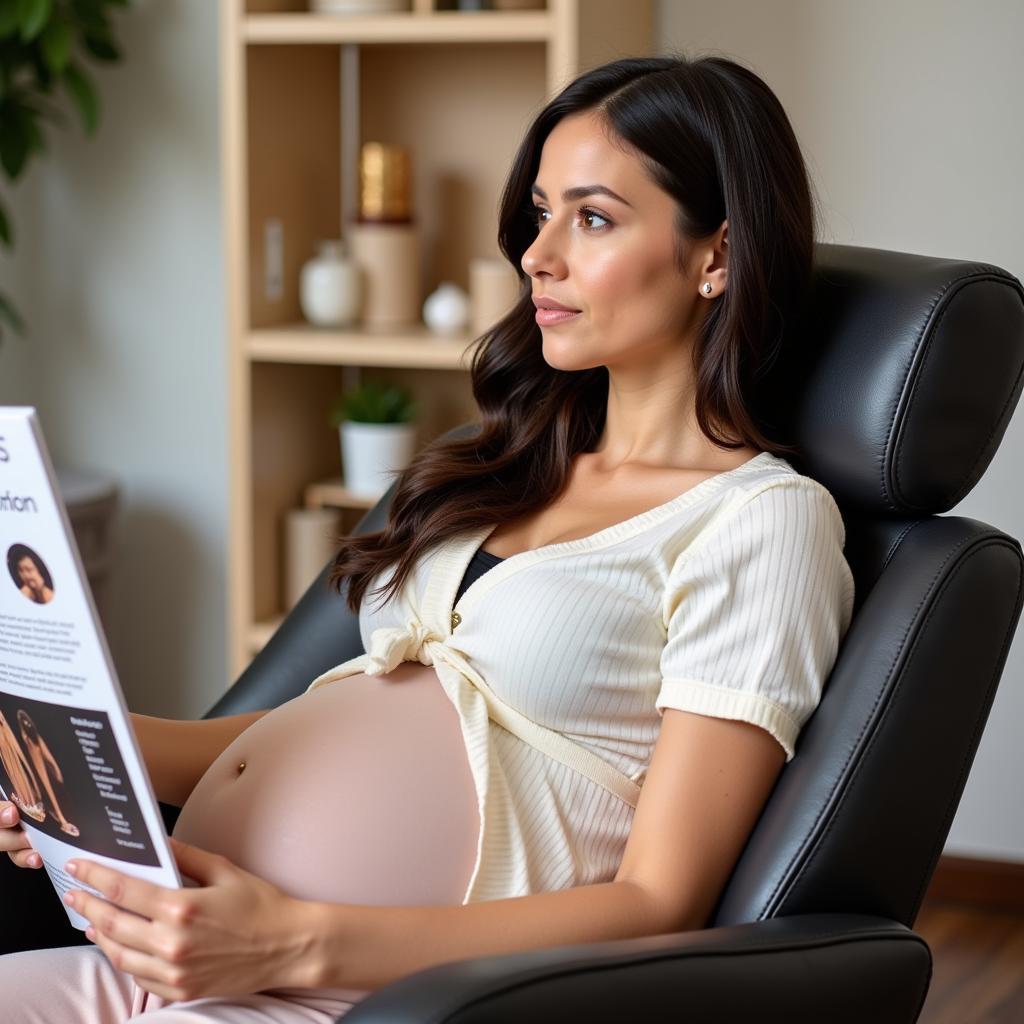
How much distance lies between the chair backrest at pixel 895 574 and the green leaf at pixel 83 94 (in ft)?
5.35

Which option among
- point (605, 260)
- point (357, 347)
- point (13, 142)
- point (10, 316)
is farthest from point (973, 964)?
point (13, 142)

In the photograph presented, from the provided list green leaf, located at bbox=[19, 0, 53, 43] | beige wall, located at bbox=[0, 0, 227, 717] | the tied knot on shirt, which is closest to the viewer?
the tied knot on shirt

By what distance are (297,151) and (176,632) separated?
1.01 m

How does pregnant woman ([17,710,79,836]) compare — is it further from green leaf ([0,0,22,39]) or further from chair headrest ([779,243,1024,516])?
green leaf ([0,0,22,39])

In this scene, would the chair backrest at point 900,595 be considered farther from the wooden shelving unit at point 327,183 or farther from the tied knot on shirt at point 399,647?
the wooden shelving unit at point 327,183

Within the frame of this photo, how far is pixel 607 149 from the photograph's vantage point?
1.36m

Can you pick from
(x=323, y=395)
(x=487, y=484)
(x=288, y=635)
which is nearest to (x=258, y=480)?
(x=323, y=395)

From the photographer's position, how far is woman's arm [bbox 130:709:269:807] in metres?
1.42

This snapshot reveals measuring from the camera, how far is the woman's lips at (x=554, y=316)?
139 centimetres

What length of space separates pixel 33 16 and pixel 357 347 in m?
0.76

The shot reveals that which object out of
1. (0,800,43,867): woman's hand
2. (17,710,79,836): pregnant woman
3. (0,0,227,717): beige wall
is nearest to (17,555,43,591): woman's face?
(17,710,79,836): pregnant woman

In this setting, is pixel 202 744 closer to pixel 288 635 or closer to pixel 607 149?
pixel 288 635

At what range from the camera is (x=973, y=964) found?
231 cm

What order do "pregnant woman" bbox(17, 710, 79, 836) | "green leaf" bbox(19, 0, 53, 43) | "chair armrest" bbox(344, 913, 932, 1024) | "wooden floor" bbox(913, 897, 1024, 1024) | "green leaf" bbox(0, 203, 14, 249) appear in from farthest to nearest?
"green leaf" bbox(0, 203, 14, 249), "green leaf" bbox(19, 0, 53, 43), "wooden floor" bbox(913, 897, 1024, 1024), "pregnant woman" bbox(17, 710, 79, 836), "chair armrest" bbox(344, 913, 932, 1024)
